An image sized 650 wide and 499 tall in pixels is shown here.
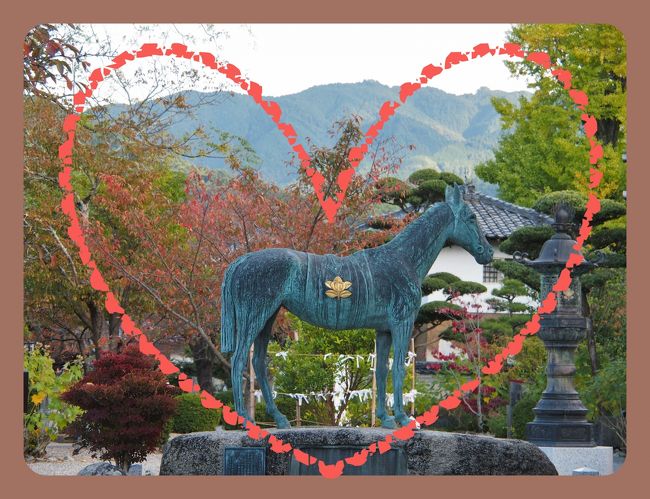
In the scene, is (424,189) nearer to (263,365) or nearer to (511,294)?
(511,294)

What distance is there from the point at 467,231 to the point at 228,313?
248cm

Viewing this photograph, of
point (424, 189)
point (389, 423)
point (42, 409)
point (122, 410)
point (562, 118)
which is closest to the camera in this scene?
point (389, 423)

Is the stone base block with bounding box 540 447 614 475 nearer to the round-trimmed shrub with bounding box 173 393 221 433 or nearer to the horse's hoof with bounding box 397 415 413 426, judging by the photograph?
the horse's hoof with bounding box 397 415 413 426

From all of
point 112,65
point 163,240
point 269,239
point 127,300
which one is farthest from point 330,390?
point 127,300

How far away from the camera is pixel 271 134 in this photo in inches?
4131

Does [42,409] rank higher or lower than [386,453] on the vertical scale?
lower

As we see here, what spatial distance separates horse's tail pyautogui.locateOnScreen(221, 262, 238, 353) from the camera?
9930mm

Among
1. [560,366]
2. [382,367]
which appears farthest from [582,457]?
[382,367]

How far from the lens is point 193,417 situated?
18641 millimetres

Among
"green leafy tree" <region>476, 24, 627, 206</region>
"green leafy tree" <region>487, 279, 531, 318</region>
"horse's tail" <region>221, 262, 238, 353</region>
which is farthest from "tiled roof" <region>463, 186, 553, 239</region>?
"horse's tail" <region>221, 262, 238, 353</region>

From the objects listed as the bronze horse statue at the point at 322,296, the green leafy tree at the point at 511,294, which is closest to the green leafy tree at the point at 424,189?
the green leafy tree at the point at 511,294

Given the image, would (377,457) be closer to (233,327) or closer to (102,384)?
(233,327)

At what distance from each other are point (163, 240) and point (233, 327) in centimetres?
766

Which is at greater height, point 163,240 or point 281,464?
point 163,240
